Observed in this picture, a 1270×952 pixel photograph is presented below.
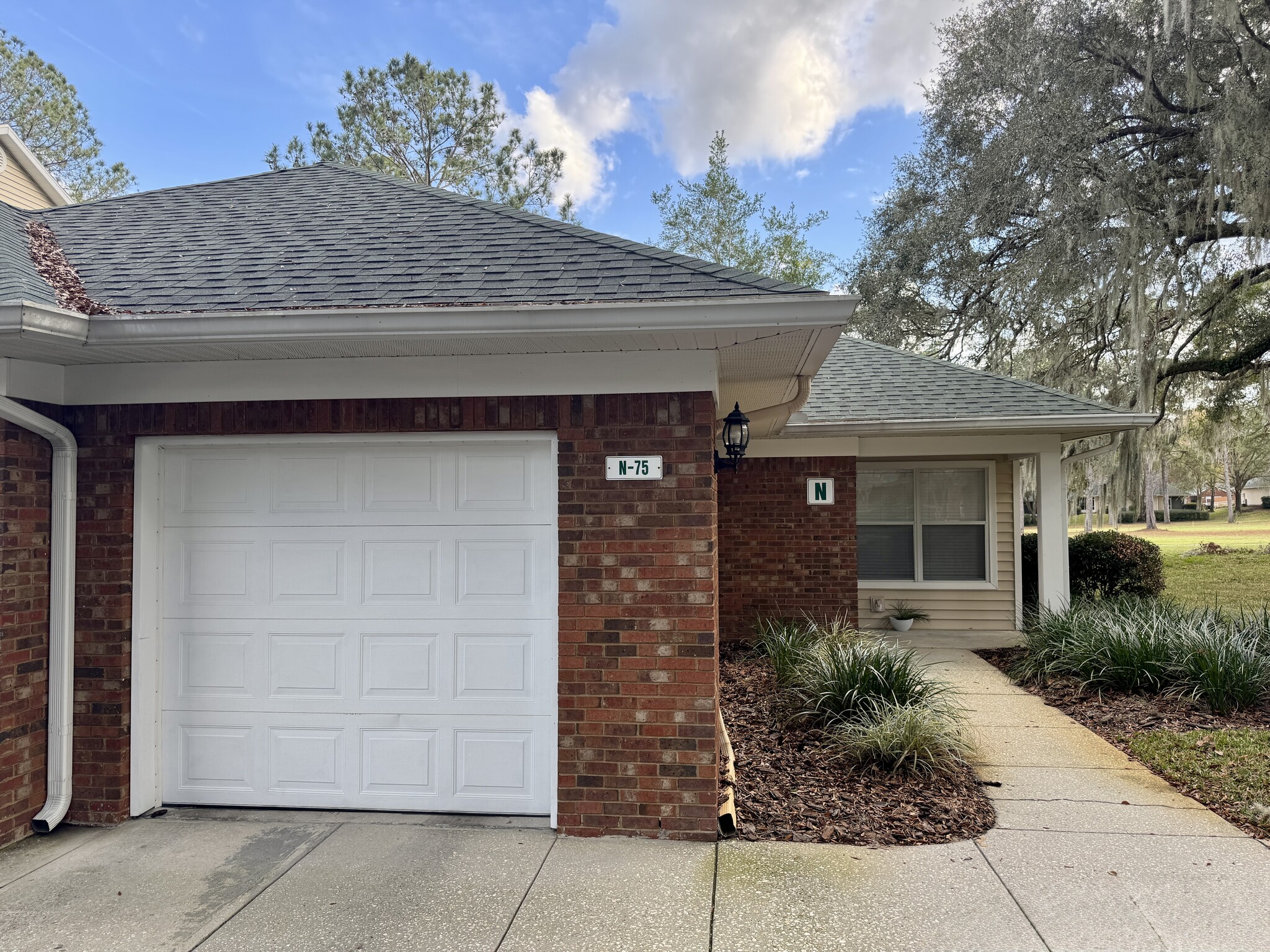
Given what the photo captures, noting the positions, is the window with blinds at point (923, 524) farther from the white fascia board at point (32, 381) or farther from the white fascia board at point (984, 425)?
the white fascia board at point (32, 381)

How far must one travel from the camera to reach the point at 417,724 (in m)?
4.38

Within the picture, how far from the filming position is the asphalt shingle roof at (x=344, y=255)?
3.95 meters

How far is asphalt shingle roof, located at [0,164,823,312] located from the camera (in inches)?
155

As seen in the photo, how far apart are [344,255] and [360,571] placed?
1912 millimetres

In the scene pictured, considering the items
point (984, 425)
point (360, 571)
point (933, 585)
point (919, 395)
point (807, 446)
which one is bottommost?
point (933, 585)

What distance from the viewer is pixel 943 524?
10.2 metres

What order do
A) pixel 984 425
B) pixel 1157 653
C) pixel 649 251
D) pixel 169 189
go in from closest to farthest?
1. pixel 649 251
2. pixel 169 189
3. pixel 1157 653
4. pixel 984 425

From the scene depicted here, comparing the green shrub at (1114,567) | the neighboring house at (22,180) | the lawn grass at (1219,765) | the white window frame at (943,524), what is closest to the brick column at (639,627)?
the lawn grass at (1219,765)

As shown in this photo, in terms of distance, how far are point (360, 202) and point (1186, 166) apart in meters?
11.4

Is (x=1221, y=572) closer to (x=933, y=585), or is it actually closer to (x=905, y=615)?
(x=933, y=585)

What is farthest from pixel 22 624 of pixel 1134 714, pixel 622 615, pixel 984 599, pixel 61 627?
pixel 984 599

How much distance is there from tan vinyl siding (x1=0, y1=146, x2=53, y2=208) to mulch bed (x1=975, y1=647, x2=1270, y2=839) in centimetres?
1016

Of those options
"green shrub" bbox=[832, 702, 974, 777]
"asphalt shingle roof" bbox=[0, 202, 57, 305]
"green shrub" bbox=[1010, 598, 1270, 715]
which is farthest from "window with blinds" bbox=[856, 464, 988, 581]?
"asphalt shingle roof" bbox=[0, 202, 57, 305]

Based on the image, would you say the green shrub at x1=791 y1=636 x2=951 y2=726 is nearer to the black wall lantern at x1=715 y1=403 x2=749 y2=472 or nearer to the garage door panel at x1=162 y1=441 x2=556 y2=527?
the black wall lantern at x1=715 y1=403 x2=749 y2=472
